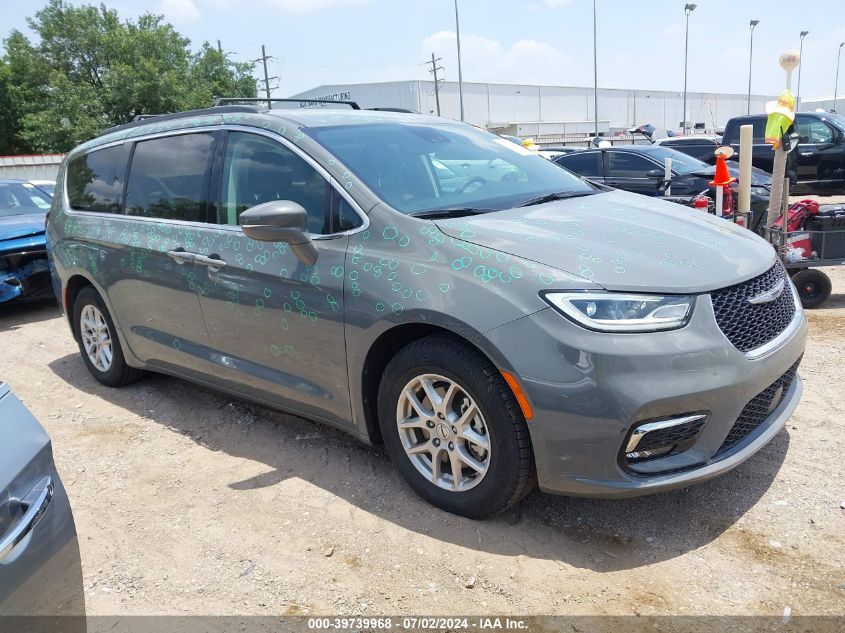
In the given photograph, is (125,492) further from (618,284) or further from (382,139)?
(618,284)

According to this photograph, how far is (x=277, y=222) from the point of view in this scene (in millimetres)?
2922

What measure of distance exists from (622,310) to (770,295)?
81cm

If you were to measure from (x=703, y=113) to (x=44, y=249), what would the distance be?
90.6 meters

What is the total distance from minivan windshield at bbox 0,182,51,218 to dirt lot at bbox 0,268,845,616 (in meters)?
5.64

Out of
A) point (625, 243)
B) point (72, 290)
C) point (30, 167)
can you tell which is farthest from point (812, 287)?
point (30, 167)

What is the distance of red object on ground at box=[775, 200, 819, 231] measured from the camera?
627 cm

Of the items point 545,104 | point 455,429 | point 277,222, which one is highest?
point 545,104

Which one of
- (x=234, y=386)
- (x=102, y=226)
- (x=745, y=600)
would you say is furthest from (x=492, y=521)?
(x=102, y=226)

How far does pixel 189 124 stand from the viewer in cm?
398

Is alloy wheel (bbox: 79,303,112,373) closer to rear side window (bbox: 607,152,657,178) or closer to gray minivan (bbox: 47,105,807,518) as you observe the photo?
gray minivan (bbox: 47,105,807,518)

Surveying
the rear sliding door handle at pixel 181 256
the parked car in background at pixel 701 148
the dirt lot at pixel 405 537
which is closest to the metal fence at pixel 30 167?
the parked car in background at pixel 701 148

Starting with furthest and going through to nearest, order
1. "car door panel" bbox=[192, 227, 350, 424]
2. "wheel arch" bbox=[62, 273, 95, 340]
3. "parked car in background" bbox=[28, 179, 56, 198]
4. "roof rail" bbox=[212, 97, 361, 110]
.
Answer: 1. "parked car in background" bbox=[28, 179, 56, 198]
2. "wheel arch" bbox=[62, 273, 95, 340]
3. "roof rail" bbox=[212, 97, 361, 110]
4. "car door panel" bbox=[192, 227, 350, 424]

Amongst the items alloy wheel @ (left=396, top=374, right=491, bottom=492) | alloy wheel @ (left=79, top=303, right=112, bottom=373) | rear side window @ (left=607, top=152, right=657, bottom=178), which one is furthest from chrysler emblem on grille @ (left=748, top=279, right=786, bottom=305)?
rear side window @ (left=607, top=152, right=657, bottom=178)

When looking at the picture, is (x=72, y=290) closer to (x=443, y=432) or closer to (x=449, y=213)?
(x=449, y=213)
